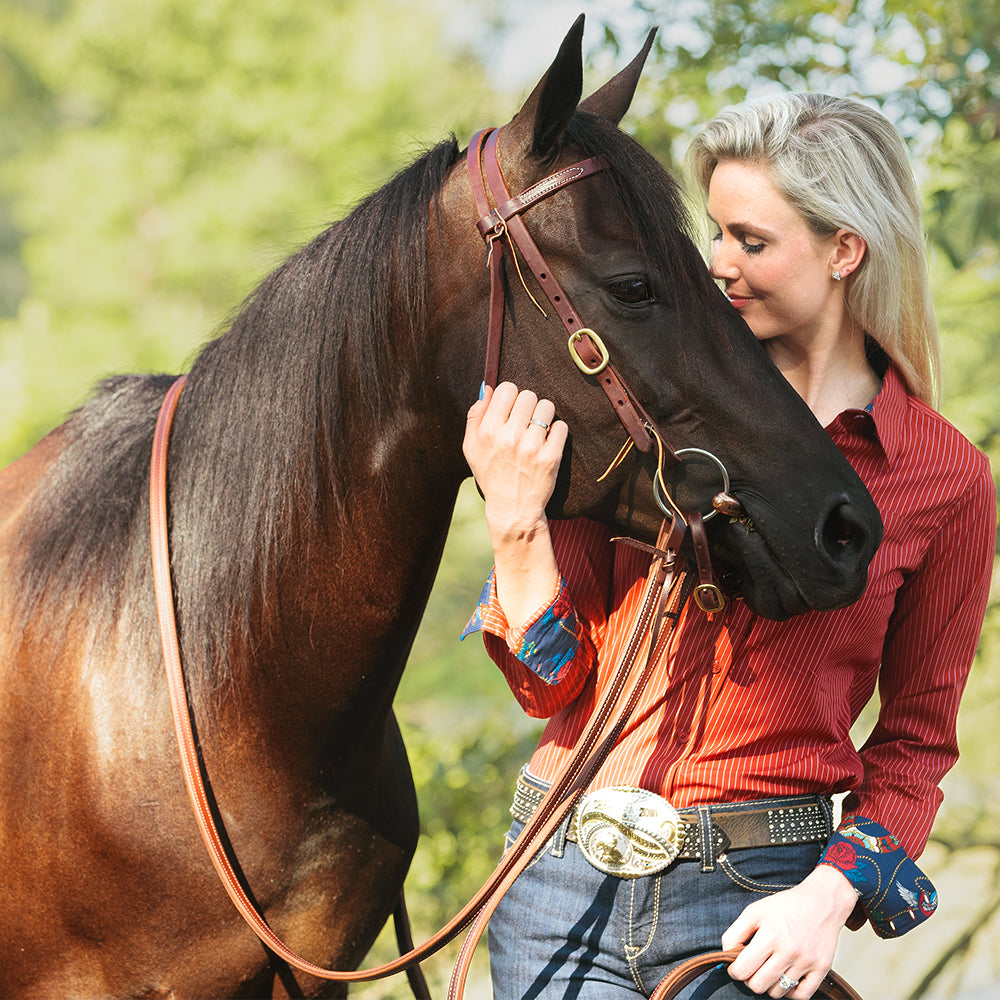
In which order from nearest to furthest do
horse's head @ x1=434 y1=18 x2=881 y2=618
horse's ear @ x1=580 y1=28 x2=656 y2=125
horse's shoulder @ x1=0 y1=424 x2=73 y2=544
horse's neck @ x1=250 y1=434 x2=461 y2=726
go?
horse's head @ x1=434 y1=18 x2=881 y2=618 < horse's neck @ x1=250 y1=434 x2=461 y2=726 < horse's ear @ x1=580 y1=28 x2=656 y2=125 < horse's shoulder @ x1=0 y1=424 x2=73 y2=544

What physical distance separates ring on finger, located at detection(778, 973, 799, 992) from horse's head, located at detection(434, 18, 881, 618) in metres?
0.52

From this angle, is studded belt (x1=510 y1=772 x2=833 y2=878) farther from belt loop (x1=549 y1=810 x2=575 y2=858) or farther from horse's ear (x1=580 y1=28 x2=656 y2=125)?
horse's ear (x1=580 y1=28 x2=656 y2=125)

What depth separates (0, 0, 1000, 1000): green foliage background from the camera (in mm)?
3867

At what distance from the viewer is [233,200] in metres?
12.2

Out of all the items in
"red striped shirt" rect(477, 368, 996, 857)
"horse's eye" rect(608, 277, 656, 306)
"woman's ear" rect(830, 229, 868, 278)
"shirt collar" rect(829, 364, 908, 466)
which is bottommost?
"red striped shirt" rect(477, 368, 996, 857)

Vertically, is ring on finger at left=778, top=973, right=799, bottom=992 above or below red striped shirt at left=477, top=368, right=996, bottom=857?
below

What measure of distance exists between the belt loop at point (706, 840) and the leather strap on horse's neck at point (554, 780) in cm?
18

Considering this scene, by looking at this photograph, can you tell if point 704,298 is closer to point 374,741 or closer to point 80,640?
point 374,741

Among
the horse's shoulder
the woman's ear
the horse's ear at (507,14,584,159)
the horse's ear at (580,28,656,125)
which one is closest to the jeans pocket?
the woman's ear

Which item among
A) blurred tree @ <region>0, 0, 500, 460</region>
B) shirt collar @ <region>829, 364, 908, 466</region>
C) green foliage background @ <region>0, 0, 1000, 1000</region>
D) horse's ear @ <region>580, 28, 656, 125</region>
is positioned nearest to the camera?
shirt collar @ <region>829, 364, 908, 466</region>

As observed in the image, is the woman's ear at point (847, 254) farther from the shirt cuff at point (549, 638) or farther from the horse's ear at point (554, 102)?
the shirt cuff at point (549, 638)

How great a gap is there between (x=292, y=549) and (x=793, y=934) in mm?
1023

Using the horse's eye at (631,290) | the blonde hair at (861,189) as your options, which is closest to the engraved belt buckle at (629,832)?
the horse's eye at (631,290)

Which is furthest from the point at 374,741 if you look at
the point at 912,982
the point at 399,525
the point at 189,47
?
the point at 189,47
